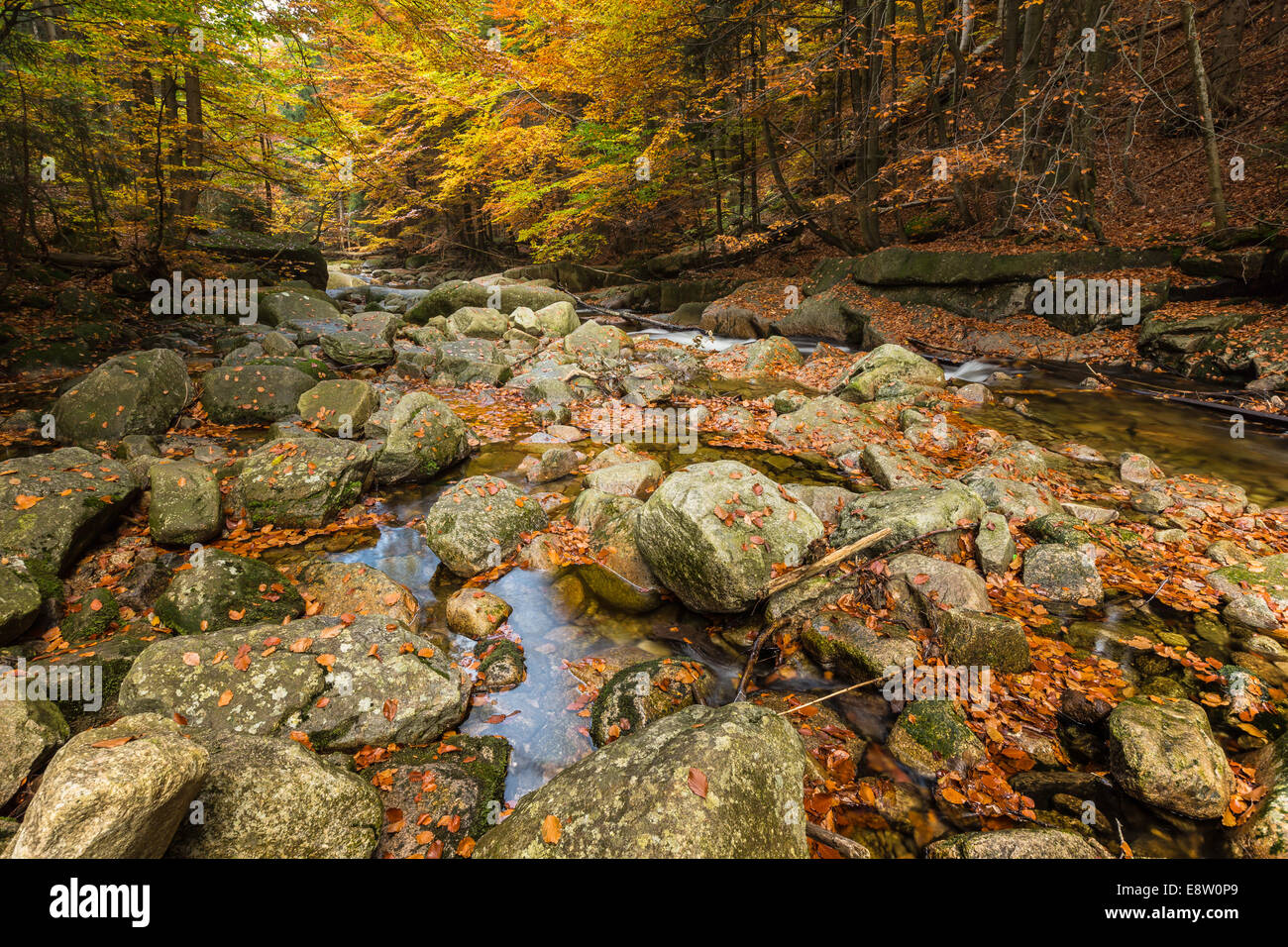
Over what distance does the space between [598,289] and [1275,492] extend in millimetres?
21798

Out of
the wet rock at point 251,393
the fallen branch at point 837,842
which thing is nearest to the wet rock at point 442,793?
the fallen branch at point 837,842

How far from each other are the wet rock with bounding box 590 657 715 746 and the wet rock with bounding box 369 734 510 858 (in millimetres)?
692

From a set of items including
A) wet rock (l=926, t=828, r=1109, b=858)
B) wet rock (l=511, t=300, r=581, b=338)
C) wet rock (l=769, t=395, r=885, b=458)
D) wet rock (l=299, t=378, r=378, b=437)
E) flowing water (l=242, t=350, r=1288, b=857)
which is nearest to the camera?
wet rock (l=926, t=828, r=1109, b=858)

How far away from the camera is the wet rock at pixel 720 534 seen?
15.0 feet

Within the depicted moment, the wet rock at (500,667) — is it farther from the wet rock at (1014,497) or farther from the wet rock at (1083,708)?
the wet rock at (1014,497)

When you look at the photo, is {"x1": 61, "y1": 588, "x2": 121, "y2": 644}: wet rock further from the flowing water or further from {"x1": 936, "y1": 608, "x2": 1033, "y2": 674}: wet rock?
{"x1": 936, "y1": 608, "x2": 1033, "y2": 674}: wet rock

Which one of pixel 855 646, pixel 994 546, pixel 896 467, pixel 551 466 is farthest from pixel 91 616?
pixel 896 467

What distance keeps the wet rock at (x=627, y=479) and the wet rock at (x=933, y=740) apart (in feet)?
12.1

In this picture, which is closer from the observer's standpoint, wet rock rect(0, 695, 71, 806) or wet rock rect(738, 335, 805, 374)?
wet rock rect(0, 695, 71, 806)

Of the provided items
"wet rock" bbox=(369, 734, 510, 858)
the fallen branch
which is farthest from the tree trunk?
"wet rock" bbox=(369, 734, 510, 858)

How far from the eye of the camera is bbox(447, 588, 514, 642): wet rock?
4797 mm

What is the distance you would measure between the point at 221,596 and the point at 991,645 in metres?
5.98

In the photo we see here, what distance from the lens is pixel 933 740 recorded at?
11.7 ft

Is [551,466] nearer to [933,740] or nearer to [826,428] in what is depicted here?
[826,428]
